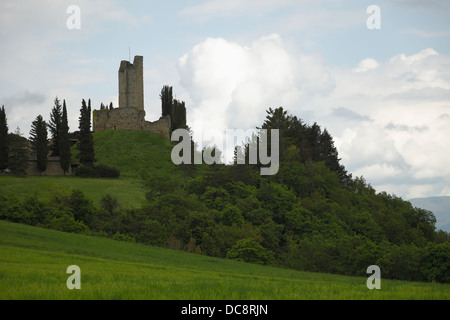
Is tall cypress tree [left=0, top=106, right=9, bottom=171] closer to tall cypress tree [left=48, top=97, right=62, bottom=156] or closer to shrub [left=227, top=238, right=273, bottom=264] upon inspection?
tall cypress tree [left=48, top=97, right=62, bottom=156]

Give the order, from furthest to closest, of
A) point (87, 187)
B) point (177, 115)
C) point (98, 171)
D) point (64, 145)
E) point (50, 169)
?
point (177, 115) < point (98, 171) < point (50, 169) < point (64, 145) < point (87, 187)

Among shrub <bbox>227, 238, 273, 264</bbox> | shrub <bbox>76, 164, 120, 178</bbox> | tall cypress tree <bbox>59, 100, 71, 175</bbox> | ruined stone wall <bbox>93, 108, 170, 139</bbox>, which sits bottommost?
shrub <bbox>227, 238, 273, 264</bbox>

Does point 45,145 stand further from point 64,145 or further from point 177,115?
point 177,115

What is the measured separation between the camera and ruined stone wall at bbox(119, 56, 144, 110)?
359 feet

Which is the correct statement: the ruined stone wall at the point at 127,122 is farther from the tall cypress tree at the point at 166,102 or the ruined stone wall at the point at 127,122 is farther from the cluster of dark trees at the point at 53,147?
the cluster of dark trees at the point at 53,147

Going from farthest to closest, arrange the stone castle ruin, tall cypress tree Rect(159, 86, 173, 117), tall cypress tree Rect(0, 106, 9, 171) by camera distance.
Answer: tall cypress tree Rect(159, 86, 173, 117) → the stone castle ruin → tall cypress tree Rect(0, 106, 9, 171)

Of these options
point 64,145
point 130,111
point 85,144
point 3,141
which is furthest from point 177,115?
point 3,141

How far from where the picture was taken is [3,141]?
75562 mm

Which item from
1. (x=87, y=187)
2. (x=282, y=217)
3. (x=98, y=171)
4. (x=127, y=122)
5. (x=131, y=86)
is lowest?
(x=282, y=217)

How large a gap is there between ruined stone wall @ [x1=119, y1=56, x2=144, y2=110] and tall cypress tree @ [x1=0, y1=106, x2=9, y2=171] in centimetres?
3539

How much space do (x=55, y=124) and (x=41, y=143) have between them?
13193 mm

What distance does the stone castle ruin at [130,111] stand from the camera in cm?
10744

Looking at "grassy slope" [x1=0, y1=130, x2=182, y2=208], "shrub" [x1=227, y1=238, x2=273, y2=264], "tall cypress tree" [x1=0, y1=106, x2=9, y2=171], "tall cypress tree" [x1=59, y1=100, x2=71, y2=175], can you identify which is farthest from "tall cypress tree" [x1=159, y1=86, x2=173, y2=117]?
"shrub" [x1=227, y1=238, x2=273, y2=264]
